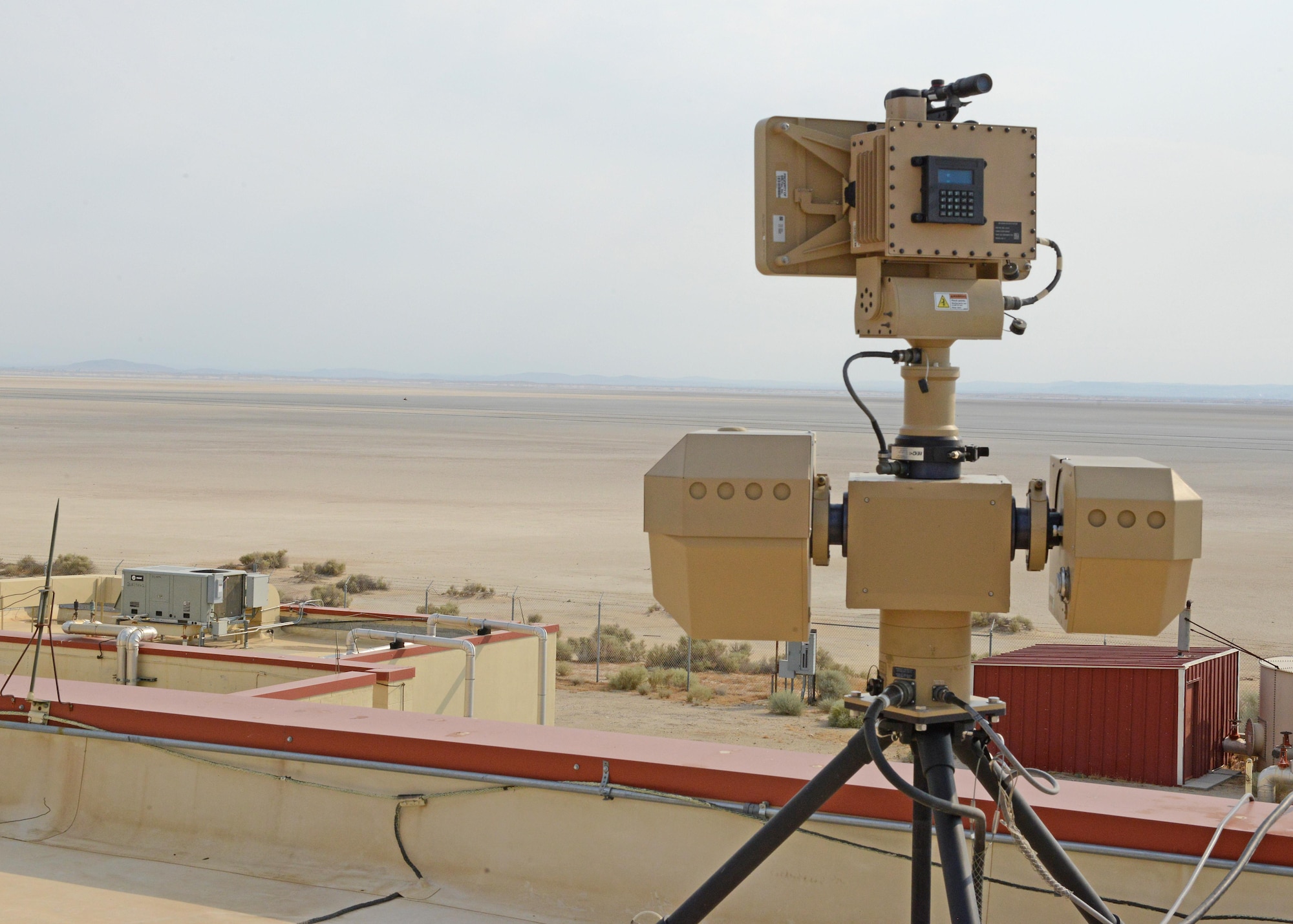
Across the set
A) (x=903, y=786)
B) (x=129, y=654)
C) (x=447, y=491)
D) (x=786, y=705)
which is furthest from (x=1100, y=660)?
(x=447, y=491)

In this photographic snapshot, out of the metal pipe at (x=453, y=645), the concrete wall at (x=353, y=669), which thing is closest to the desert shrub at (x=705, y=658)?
the concrete wall at (x=353, y=669)

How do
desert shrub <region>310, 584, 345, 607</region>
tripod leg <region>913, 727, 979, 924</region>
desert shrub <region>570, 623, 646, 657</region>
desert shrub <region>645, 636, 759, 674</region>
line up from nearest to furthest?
tripod leg <region>913, 727, 979, 924</region> → desert shrub <region>645, 636, 759, 674</region> → desert shrub <region>570, 623, 646, 657</region> → desert shrub <region>310, 584, 345, 607</region>

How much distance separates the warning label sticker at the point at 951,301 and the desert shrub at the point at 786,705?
1566 cm

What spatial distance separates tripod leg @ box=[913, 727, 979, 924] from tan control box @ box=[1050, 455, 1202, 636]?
1.68ft

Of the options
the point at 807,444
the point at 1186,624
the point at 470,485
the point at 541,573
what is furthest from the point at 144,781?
the point at 470,485

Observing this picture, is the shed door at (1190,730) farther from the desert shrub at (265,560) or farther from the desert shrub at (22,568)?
the desert shrub at (22,568)

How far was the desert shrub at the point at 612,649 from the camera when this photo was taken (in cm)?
2339

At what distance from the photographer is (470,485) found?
5878cm

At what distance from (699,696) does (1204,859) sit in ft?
55.5

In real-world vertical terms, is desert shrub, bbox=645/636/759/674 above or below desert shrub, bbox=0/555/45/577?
below

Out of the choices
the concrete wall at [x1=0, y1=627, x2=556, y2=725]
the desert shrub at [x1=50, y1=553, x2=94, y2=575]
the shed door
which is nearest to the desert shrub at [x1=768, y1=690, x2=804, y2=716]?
the shed door

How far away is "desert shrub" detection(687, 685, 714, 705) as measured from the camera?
1981 cm

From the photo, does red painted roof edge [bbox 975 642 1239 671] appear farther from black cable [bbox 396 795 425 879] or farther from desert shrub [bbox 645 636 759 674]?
black cable [bbox 396 795 425 879]

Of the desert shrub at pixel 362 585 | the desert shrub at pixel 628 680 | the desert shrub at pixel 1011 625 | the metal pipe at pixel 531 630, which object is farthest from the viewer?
the desert shrub at pixel 362 585
